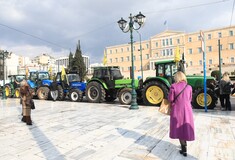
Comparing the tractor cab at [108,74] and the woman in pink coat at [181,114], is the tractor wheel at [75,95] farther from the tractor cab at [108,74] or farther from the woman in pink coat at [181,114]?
the woman in pink coat at [181,114]

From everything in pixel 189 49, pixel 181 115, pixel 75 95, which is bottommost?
pixel 75 95

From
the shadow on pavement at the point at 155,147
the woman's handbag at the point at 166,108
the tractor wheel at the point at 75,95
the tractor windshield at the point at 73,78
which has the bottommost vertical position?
the shadow on pavement at the point at 155,147

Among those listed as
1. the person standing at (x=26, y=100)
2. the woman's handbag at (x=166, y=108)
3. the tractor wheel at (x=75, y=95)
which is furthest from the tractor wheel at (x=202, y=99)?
the tractor wheel at (x=75, y=95)

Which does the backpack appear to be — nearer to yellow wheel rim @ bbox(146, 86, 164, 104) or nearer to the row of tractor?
the row of tractor

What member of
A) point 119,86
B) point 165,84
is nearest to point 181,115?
point 165,84

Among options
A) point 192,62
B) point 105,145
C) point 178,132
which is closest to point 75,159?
point 105,145

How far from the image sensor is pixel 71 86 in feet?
53.6

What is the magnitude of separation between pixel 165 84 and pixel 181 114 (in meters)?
7.01

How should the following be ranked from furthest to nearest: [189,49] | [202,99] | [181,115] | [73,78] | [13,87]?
[189,49]
[13,87]
[73,78]
[202,99]
[181,115]

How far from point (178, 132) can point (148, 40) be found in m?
77.7

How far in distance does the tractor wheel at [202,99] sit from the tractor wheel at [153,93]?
157 centimetres

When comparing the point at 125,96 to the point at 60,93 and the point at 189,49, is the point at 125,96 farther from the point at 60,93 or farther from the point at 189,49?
the point at 189,49

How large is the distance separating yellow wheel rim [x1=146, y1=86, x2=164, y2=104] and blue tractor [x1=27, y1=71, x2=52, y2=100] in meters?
9.32

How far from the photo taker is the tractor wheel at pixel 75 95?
15.4 metres
